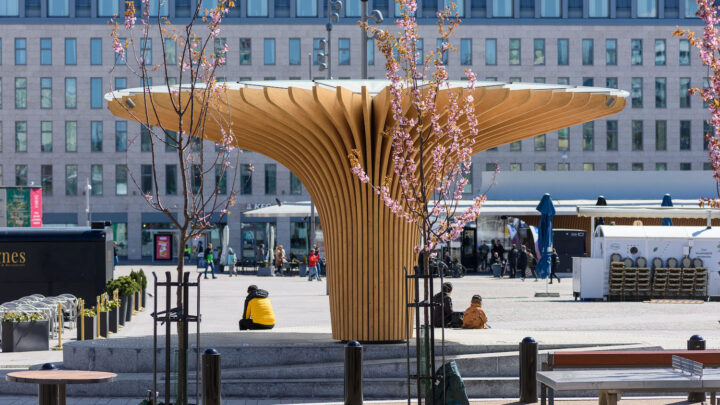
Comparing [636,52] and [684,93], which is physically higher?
[636,52]

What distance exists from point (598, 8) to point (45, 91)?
35.4 meters

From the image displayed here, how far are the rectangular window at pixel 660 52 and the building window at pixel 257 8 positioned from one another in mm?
24975

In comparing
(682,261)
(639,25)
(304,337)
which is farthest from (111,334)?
(639,25)

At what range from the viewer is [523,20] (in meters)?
73.4

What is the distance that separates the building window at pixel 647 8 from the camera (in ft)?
243

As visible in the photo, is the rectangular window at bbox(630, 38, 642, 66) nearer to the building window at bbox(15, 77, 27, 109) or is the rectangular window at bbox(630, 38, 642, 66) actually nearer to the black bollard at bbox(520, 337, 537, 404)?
the building window at bbox(15, 77, 27, 109)

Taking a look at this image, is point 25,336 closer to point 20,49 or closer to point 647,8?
point 20,49

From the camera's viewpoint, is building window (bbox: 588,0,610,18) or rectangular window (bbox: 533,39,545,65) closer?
rectangular window (bbox: 533,39,545,65)

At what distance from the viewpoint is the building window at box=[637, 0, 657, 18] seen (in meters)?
73.9

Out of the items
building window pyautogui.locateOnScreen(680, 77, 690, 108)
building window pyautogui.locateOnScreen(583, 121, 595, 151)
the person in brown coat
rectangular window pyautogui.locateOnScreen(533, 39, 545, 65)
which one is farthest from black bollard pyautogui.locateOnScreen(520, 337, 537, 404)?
building window pyautogui.locateOnScreen(680, 77, 690, 108)

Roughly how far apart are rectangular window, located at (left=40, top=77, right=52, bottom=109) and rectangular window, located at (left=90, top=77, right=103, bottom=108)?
2577 mm

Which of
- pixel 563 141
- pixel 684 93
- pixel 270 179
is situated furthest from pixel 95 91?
pixel 684 93

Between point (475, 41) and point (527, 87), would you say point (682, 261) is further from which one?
point (475, 41)

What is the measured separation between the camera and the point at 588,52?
7375 cm
